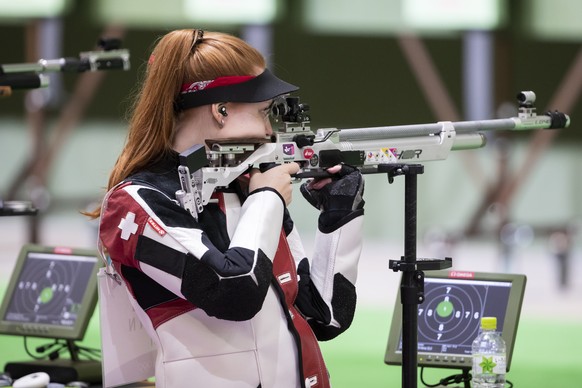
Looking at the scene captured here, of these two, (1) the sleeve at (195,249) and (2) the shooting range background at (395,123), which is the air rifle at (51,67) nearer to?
(1) the sleeve at (195,249)

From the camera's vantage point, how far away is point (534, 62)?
334 inches

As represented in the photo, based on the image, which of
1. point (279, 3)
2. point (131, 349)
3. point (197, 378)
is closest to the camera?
point (197, 378)

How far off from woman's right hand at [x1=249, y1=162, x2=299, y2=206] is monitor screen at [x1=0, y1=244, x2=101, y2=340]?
60.1 inches

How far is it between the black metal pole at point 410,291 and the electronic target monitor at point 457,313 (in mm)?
633

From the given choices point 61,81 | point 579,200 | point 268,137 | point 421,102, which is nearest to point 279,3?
point 421,102

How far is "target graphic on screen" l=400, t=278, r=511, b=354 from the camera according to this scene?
3.56m

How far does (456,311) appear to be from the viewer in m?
3.63

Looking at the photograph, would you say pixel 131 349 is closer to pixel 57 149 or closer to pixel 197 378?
pixel 197 378

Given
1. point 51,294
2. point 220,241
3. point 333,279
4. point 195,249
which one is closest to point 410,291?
point 333,279

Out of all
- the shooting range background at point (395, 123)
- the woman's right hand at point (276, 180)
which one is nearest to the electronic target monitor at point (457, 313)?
the woman's right hand at point (276, 180)

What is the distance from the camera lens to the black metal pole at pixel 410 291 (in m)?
2.89

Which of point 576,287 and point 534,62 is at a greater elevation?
point 534,62

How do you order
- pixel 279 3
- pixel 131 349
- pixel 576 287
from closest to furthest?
pixel 131 349 < pixel 576 287 < pixel 279 3

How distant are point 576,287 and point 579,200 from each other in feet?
3.73
